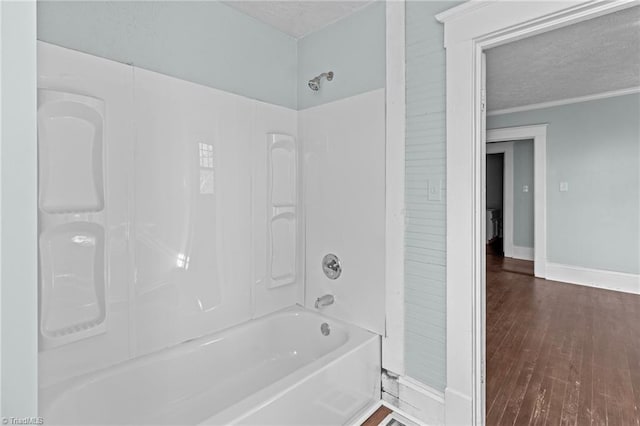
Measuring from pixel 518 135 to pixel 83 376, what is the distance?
5435mm

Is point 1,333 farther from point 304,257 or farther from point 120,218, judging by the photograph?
point 304,257

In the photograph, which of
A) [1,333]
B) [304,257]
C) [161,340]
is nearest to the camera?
[1,333]

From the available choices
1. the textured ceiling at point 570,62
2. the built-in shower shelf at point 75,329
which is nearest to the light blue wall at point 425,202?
the textured ceiling at point 570,62

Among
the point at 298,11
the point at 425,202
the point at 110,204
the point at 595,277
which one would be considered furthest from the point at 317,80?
the point at 595,277

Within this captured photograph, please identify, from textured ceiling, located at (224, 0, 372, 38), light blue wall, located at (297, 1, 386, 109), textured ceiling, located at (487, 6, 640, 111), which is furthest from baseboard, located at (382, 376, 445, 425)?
textured ceiling, located at (224, 0, 372, 38)

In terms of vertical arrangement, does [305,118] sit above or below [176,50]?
below

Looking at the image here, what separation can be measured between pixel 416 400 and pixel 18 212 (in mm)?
1957

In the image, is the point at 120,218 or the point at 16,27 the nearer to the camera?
the point at 16,27

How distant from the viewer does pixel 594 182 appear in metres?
4.25

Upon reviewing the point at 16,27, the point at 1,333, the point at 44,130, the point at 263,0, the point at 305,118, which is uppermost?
the point at 263,0

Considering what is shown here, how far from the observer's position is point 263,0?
2010mm

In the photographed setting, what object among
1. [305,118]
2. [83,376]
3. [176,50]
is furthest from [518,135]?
[83,376]

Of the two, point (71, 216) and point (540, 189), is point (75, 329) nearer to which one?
point (71, 216)

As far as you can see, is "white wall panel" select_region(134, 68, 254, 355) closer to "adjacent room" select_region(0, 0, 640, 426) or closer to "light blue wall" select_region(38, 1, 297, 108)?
"adjacent room" select_region(0, 0, 640, 426)
